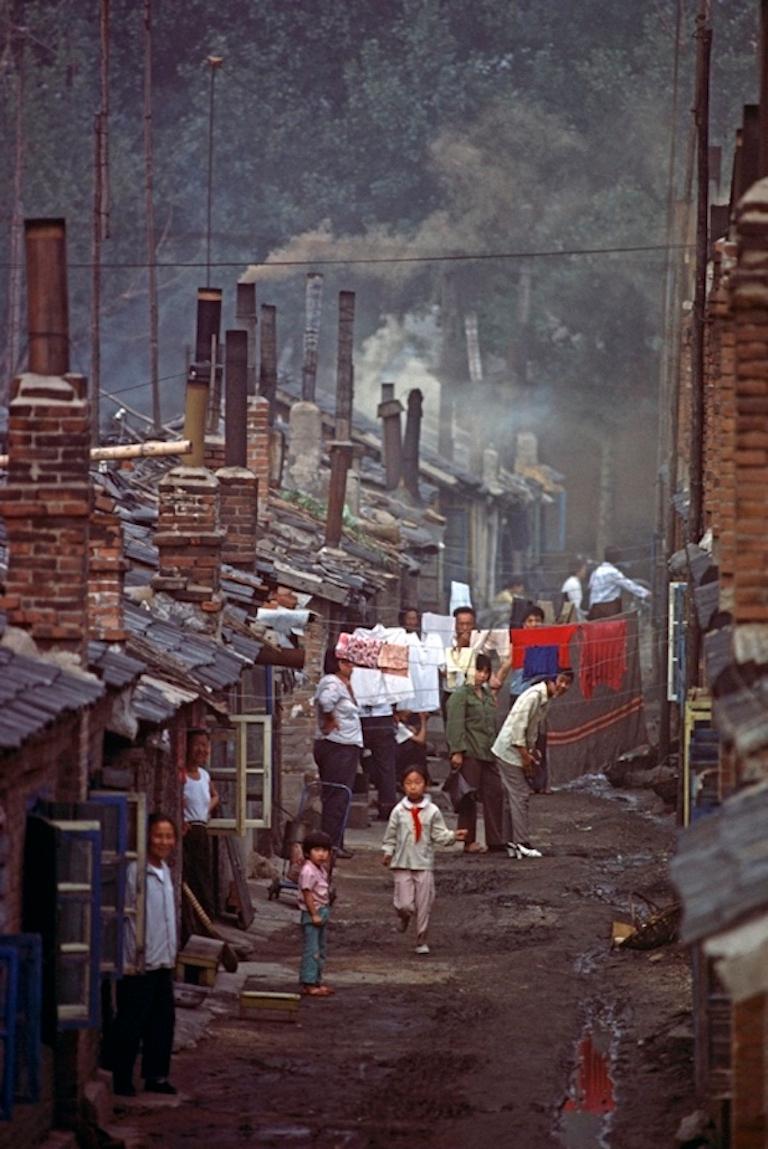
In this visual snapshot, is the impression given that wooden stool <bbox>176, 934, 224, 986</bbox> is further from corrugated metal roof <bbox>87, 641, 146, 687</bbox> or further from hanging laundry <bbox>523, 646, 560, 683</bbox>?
hanging laundry <bbox>523, 646, 560, 683</bbox>

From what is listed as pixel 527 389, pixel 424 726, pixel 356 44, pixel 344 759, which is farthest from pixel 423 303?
pixel 344 759

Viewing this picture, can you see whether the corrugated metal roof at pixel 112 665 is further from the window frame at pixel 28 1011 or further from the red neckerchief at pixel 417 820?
the red neckerchief at pixel 417 820

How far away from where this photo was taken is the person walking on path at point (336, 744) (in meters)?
23.3

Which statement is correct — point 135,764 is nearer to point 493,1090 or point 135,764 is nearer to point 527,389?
point 493,1090

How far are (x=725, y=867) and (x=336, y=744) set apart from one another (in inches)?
632

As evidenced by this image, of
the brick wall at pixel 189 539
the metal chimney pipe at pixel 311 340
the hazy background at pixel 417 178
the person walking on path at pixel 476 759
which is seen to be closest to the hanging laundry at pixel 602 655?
the person walking on path at pixel 476 759

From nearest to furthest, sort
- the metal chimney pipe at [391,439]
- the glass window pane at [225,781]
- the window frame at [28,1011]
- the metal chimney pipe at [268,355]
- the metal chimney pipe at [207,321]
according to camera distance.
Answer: the window frame at [28,1011], the glass window pane at [225,781], the metal chimney pipe at [207,321], the metal chimney pipe at [268,355], the metal chimney pipe at [391,439]

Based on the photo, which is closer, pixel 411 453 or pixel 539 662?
pixel 539 662

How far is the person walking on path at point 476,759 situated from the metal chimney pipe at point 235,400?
3383mm

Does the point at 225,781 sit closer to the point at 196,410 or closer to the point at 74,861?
the point at 196,410

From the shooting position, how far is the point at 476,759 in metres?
24.5

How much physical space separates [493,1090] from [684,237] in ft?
73.7

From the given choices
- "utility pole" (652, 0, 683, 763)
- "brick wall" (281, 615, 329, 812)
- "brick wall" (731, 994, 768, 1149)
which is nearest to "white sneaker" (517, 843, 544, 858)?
"brick wall" (281, 615, 329, 812)

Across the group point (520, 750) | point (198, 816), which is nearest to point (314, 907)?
point (198, 816)
